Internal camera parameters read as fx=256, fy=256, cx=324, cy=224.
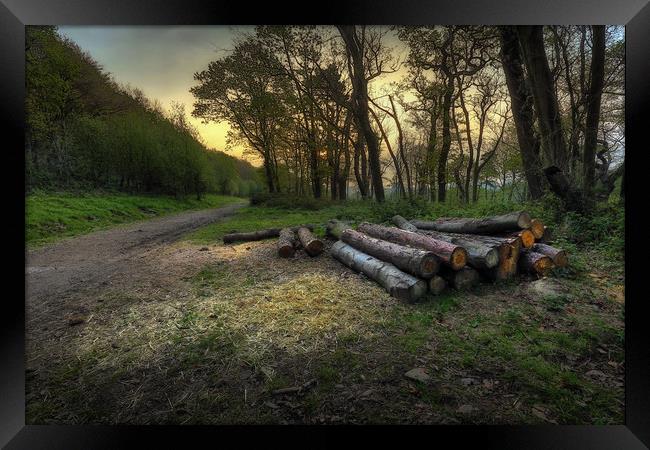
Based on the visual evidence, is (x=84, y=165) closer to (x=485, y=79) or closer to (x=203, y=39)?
(x=203, y=39)

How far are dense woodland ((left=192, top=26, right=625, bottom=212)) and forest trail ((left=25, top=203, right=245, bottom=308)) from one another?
161 cm

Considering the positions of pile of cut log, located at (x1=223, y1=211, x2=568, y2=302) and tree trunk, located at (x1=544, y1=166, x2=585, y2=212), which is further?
tree trunk, located at (x1=544, y1=166, x2=585, y2=212)

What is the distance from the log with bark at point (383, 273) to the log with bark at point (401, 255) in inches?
2.5

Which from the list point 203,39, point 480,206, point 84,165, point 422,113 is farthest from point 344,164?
point 84,165

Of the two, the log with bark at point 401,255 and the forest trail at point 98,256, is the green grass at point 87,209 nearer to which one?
the forest trail at point 98,256

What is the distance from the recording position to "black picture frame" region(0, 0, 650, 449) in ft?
6.38

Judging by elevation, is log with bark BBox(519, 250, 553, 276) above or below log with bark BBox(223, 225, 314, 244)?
below

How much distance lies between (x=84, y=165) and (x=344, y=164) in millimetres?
3575

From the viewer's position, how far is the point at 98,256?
3.03m

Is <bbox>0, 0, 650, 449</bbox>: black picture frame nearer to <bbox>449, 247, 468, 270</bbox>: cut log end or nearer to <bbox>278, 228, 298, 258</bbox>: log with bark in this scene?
<bbox>449, 247, 468, 270</bbox>: cut log end

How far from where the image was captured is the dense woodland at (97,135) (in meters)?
2.46

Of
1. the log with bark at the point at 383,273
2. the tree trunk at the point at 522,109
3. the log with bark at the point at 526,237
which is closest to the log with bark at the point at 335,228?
the log with bark at the point at 383,273

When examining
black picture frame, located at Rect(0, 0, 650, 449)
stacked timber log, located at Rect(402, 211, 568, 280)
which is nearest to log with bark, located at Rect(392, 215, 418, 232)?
stacked timber log, located at Rect(402, 211, 568, 280)
